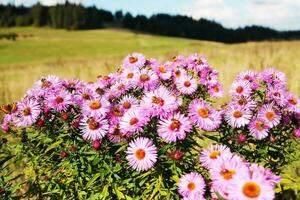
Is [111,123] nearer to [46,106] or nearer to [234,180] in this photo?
[46,106]

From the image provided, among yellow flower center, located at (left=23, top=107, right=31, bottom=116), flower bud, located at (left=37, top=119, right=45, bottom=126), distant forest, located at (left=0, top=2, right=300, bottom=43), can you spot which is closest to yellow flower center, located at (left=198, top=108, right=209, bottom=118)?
flower bud, located at (left=37, top=119, right=45, bottom=126)

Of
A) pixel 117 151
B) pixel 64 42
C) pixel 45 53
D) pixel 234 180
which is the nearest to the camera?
pixel 234 180

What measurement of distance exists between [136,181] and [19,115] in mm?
1069

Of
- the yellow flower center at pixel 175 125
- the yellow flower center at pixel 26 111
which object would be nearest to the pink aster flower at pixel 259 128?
the yellow flower center at pixel 175 125

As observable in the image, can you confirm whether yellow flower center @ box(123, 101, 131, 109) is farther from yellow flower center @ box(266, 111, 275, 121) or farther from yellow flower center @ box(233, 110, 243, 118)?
yellow flower center @ box(266, 111, 275, 121)

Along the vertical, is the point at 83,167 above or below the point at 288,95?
below

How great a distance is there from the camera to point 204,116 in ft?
11.1

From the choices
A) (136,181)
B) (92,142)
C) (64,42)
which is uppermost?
(92,142)

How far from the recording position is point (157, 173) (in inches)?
134

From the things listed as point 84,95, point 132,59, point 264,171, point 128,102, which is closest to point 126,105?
point 128,102

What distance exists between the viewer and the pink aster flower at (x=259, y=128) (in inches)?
136

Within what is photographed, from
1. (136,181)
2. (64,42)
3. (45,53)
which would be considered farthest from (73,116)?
(64,42)

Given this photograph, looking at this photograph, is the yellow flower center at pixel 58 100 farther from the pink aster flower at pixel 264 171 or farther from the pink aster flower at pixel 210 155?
the pink aster flower at pixel 264 171

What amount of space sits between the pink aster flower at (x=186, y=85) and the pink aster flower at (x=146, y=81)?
18 centimetres
